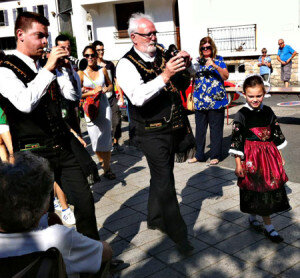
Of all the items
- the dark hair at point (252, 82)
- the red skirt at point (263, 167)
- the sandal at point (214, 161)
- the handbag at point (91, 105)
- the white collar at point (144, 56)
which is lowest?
the sandal at point (214, 161)

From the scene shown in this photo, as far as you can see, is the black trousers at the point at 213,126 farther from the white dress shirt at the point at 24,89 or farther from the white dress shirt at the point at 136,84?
the white dress shirt at the point at 24,89

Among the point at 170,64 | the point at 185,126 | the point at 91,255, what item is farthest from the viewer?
the point at 185,126

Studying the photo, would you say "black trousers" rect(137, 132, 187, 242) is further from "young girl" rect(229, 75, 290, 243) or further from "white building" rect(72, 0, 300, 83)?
"white building" rect(72, 0, 300, 83)

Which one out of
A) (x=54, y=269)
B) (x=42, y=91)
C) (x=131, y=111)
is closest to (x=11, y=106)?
(x=42, y=91)

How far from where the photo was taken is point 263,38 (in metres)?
18.7

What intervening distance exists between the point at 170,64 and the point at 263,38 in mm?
16686

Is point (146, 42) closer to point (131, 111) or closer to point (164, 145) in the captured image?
point (131, 111)

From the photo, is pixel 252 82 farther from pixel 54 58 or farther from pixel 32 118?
pixel 32 118

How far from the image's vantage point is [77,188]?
132 inches

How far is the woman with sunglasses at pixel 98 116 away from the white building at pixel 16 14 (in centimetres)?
3041

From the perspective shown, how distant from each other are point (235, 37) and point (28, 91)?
17925mm

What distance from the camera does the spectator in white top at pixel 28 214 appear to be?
1656 millimetres

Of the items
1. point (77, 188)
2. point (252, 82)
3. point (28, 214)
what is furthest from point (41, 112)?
point (252, 82)

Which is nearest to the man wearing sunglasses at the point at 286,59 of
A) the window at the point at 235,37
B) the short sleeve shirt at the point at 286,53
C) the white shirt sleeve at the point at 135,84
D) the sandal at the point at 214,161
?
the short sleeve shirt at the point at 286,53
